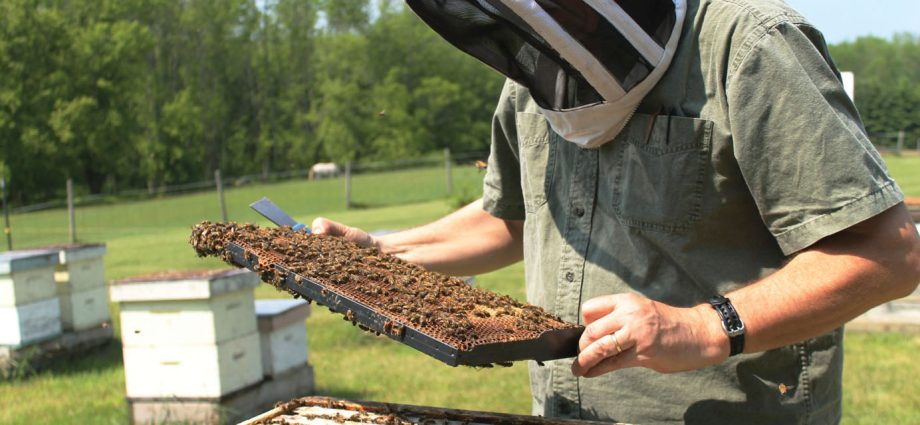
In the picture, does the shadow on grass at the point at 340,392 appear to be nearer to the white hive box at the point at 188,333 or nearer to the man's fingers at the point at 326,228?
the white hive box at the point at 188,333

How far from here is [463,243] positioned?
2.53 metres

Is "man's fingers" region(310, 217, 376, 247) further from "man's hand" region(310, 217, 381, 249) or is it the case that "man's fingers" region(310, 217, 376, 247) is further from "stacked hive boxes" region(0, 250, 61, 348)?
"stacked hive boxes" region(0, 250, 61, 348)

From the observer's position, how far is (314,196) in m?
29.9

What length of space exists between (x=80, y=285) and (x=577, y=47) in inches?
270

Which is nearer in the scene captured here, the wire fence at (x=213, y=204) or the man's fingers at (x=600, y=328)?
the man's fingers at (x=600, y=328)

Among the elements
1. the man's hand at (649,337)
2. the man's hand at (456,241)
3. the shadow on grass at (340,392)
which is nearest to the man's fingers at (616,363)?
the man's hand at (649,337)

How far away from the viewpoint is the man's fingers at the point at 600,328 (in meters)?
1.57

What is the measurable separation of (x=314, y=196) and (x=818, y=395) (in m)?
28.7

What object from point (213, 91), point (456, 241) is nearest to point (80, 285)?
point (456, 241)

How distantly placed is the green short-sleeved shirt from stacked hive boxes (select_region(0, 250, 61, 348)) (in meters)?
5.80

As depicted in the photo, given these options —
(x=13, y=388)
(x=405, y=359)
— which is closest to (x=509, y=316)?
(x=405, y=359)

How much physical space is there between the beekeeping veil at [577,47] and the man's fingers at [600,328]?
1.60 feet

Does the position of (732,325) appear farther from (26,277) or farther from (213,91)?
(213,91)

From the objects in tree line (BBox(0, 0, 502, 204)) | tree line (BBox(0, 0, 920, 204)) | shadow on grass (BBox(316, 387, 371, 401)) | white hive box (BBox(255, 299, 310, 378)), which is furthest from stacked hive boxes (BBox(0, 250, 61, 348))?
tree line (BBox(0, 0, 502, 204))
